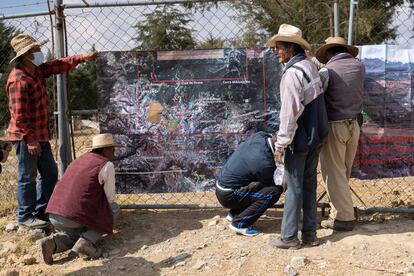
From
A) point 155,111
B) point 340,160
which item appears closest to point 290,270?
point 340,160

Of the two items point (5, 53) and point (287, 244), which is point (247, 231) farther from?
point (5, 53)

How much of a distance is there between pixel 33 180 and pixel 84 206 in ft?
2.54

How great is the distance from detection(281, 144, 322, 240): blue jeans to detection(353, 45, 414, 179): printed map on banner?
849 millimetres

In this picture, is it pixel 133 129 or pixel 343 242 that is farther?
pixel 133 129

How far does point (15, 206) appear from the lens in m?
5.66

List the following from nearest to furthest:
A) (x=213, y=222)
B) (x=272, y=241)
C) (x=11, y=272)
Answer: (x=11, y=272) → (x=272, y=241) → (x=213, y=222)

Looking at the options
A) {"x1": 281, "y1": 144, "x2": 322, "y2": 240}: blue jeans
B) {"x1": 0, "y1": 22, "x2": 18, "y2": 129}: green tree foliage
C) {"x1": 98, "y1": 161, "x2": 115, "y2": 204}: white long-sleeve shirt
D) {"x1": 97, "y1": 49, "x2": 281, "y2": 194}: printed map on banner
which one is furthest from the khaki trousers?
{"x1": 0, "y1": 22, "x2": 18, "y2": 129}: green tree foliage

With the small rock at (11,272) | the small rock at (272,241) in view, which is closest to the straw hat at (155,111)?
the small rock at (272,241)

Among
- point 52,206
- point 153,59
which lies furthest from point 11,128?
point 153,59

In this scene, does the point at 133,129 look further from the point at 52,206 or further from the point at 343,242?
the point at 343,242

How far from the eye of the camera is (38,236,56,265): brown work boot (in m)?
4.14

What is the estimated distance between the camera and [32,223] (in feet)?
15.5

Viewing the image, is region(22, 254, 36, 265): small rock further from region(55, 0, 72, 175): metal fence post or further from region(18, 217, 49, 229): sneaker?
region(55, 0, 72, 175): metal fence post

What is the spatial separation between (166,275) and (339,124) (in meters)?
2.09
